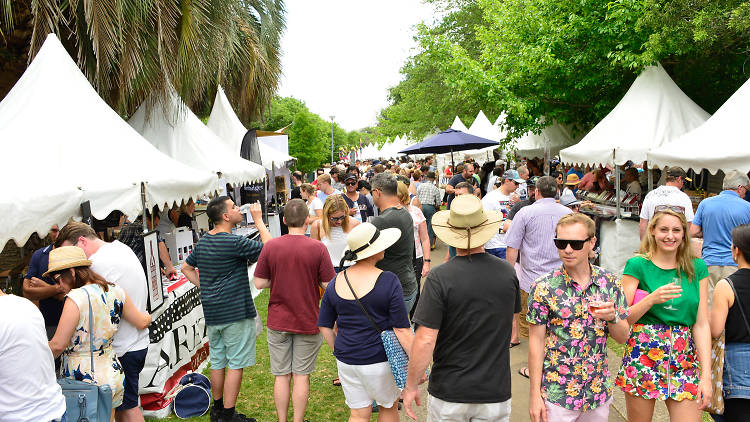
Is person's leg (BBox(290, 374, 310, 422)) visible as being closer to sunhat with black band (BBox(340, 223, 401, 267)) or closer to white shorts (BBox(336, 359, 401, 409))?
white shorts (BBox(336, 359, 401, 409))

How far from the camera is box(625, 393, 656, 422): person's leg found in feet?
11.2

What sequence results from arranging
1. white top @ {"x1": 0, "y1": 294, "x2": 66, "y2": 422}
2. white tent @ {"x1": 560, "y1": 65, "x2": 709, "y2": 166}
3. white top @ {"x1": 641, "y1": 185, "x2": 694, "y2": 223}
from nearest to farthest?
white top @ {"x1": 0, "y1": 294, "x2": 66, "y2": 422} < white top @ {"x1": 641, "y1": 185, "x2": 694, "y2": 223} < white tent @ {"x1": 560, "y1": 65, "x2": 709, "y2": 166}

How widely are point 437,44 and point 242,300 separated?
1214 centimetres

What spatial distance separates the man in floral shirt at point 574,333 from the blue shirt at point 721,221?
358 centimetres

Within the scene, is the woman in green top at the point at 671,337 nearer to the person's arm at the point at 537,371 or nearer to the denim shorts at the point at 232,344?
the person's arm at the point at 537,371

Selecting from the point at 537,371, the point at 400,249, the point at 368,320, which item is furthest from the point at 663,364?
the point at 400,249

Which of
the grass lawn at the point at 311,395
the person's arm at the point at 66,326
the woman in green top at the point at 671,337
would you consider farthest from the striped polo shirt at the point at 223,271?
the woman in green top at the point at 671,337

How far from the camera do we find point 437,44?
51.1 ft

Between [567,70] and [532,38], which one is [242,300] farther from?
[532,38]

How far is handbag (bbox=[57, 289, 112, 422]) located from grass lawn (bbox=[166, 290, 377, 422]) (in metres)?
1.71

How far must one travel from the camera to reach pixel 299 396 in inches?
185

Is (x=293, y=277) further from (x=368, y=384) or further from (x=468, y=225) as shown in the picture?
(x=468, y=225)

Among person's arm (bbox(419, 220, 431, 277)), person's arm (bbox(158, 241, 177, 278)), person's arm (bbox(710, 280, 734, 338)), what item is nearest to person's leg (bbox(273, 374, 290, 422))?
person's arm (bbox(419, 220, 431, 277))

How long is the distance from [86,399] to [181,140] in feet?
21.3
